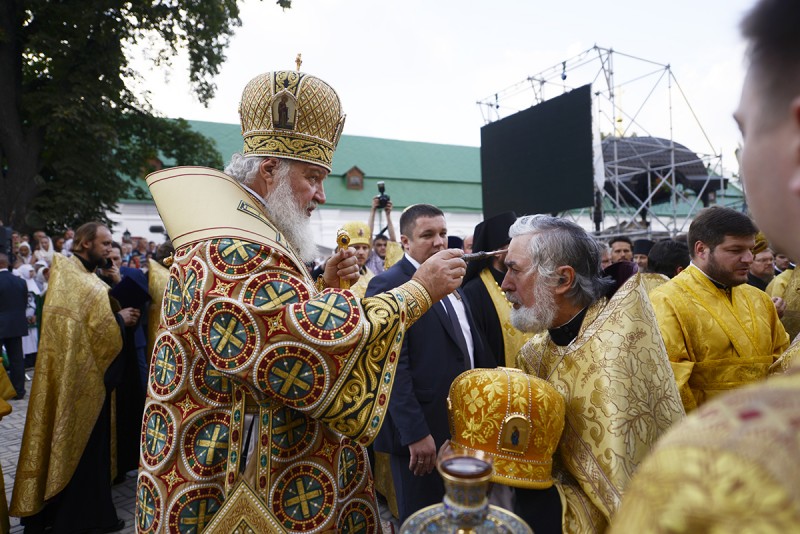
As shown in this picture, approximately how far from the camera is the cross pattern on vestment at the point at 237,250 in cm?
178

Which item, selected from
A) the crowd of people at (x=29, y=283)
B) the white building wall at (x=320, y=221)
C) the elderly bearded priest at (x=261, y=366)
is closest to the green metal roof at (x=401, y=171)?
the white building wall at (x=320, y=221)

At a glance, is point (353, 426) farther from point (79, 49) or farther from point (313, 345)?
point (79, 49)

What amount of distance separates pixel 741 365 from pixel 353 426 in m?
2.72

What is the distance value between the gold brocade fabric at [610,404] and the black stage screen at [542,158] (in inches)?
506

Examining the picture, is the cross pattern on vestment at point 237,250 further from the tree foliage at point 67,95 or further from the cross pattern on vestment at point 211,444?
the tree foliage at point 67,95

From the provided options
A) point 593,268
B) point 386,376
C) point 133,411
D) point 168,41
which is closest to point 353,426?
point 386,376

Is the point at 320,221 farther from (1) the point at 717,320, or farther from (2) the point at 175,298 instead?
(2) the point at 175,298

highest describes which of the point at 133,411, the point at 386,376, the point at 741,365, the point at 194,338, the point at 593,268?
the point at 593,268

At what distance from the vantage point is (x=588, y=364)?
6.98ft

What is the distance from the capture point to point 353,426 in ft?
5.68

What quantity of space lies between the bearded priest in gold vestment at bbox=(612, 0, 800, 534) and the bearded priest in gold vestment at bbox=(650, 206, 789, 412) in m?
2.90

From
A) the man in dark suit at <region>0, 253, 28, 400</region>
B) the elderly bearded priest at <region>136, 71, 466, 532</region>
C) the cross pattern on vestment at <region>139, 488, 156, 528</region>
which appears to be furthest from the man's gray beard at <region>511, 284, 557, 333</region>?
the man in dark suit at <region>0, 253, 28, 400</region>

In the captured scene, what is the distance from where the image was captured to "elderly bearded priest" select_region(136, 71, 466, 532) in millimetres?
1683

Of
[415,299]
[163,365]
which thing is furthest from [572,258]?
[163,365]
